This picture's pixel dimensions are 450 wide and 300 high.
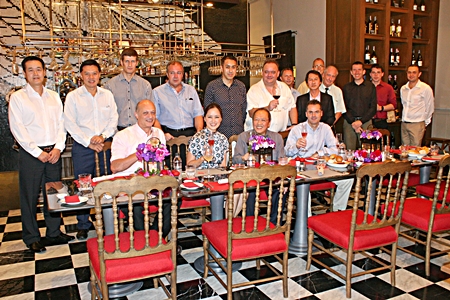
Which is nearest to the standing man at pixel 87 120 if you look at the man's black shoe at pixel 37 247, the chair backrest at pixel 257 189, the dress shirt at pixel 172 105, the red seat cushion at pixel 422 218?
the man's black shoe at pixel 37 247

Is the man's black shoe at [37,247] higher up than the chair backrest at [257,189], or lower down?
lower down

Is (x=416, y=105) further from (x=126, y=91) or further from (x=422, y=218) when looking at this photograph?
(x=126, y=91)

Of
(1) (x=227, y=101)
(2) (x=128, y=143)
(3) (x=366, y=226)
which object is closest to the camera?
(3) (x=366, y=226)

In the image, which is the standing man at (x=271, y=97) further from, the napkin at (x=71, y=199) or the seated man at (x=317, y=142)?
the napkin at (x=71, y=199)

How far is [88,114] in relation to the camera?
4242 millimetres

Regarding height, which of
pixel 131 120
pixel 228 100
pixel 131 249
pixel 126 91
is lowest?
pixel 131 249

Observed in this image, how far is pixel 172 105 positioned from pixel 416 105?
13.6 ft

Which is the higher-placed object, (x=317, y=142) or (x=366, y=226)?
(x=317, y=142)

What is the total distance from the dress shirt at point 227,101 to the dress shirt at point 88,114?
44.8 inches

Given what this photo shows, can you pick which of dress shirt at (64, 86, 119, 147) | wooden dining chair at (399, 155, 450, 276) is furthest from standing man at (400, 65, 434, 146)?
dress shirt at (64, 86, 119, 147)

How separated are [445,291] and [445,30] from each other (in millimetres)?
6214

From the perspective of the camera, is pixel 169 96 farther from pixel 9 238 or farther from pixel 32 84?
pixel 9 238

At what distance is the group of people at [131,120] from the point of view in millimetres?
Answer: 3861

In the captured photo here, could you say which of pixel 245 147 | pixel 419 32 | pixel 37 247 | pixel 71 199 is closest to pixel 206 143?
pixel 245 147
